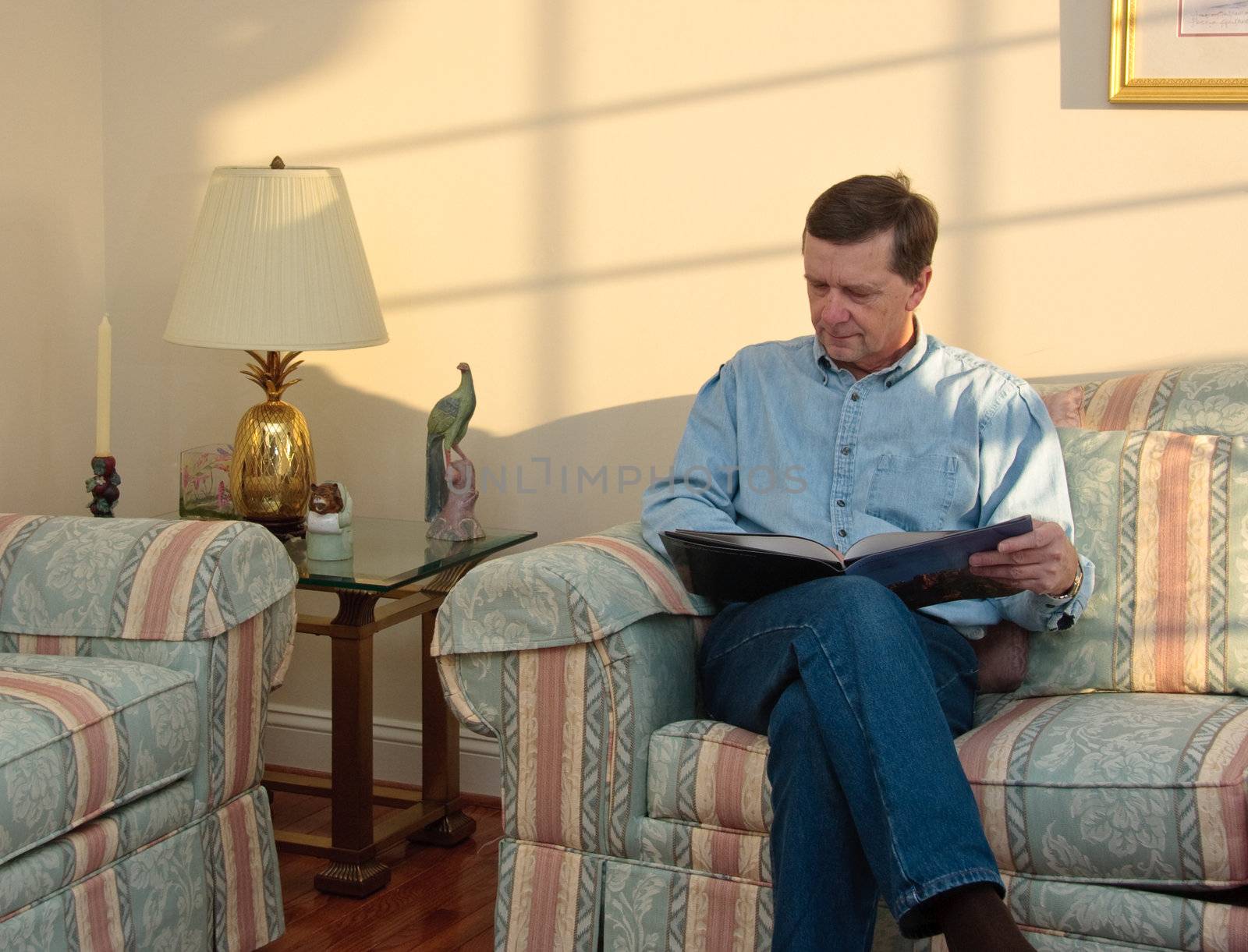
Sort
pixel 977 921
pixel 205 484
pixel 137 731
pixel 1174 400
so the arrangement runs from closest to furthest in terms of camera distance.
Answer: pixel 977 921 → pixel 137 731 → pixel 1174 400 → pixel 205 484

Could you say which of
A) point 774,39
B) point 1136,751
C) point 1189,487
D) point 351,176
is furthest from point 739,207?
point 1136,751

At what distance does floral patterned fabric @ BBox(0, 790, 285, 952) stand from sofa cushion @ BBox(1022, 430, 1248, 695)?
1100 mm

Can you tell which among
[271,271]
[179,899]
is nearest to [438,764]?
[179,899]

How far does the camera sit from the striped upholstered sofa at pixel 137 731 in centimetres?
160

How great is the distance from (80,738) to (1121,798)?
119 centimetres

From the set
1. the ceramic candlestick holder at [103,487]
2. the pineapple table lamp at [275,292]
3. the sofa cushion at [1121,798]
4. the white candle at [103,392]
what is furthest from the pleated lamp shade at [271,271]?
the sofa cushion at [1121,798]

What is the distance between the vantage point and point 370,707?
225 cm

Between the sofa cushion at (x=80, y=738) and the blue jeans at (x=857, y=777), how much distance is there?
2.52 feet

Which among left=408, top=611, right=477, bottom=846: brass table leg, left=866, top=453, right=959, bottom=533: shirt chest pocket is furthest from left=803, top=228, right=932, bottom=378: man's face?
left=408, top=611, right=477, bottom=846: brass table leg

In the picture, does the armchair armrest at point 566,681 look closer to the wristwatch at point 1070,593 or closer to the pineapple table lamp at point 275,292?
the wristwatch at point 1070,593

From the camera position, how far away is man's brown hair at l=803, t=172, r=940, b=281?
186 centimetres

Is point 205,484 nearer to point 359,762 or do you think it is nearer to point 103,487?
point 103,487

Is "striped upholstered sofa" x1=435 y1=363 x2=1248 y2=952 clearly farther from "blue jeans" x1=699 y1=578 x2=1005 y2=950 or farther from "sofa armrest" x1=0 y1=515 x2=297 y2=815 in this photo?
"sofa armrest" x1=0 y1=515 x2=297 y2=815

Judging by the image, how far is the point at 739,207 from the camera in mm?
2484
